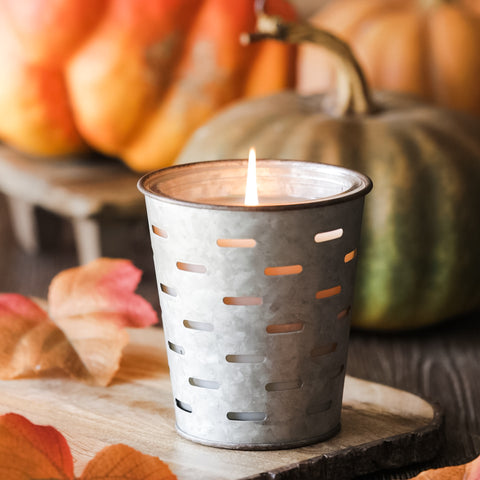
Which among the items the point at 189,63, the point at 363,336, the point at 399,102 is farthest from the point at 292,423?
the point at 189,63

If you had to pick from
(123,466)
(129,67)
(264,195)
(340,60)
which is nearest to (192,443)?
(123,466)

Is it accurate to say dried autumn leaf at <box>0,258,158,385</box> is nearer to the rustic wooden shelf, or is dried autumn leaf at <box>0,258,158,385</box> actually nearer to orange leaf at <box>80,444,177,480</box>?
orange leaf at <box>80,444,177,480</box>

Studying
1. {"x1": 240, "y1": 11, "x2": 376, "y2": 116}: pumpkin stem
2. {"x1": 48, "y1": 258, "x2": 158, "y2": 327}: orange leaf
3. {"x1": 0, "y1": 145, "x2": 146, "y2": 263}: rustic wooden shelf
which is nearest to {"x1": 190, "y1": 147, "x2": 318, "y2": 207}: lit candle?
{"x1": 48, "y1": 258, "x2": 158, "y2": 327}: orange leaf

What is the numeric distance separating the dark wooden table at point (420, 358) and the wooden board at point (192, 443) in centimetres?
2

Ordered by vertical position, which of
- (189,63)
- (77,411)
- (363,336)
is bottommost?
(363,336)

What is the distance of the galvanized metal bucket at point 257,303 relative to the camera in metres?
0.42

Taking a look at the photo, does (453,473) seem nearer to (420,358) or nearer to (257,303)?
(257,303)

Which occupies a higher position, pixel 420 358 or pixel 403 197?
pixel 403 197

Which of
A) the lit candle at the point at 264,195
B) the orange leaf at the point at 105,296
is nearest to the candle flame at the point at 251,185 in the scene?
the lit candle at the point at 264,195

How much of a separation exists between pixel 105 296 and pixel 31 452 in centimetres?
20

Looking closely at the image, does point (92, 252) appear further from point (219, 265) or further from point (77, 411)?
point (219, 265)

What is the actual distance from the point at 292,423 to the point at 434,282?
335 millimetres

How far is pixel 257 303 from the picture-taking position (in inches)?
17.0

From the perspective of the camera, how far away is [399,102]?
84cm
